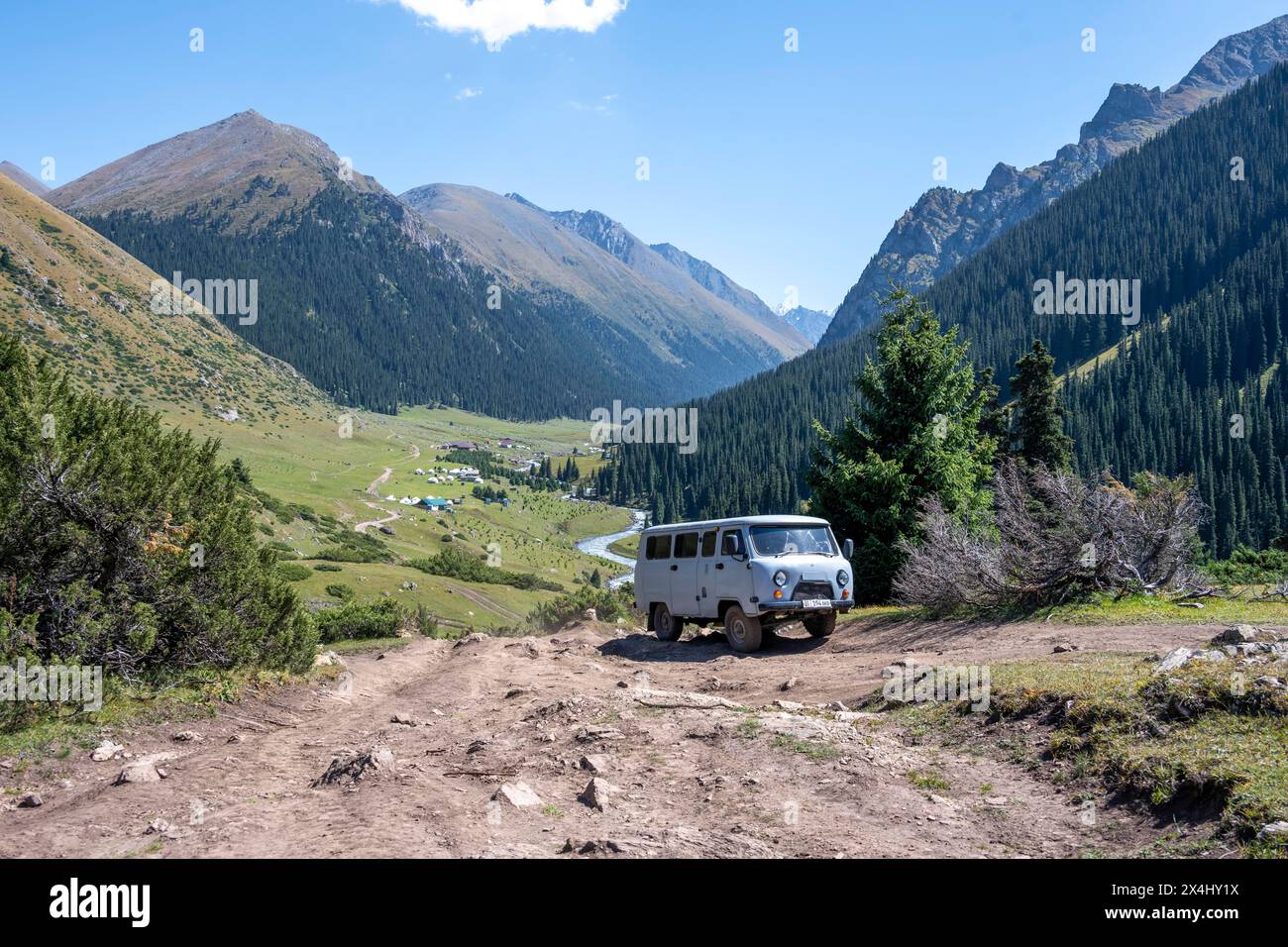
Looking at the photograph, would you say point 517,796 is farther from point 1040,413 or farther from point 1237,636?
point 1040,413

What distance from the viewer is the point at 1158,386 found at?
442ft

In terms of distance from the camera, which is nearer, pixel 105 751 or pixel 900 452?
pixel 105 751

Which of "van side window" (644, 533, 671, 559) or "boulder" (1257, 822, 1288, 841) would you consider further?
"van side window" (644, 533, 671, 559)

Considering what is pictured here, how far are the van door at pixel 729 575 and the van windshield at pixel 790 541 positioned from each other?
37 centimetres

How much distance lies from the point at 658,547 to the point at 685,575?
1.52 meters

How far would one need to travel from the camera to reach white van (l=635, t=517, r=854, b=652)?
650 inches

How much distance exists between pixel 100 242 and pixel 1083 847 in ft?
644

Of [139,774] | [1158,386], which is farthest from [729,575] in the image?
[1158,386]

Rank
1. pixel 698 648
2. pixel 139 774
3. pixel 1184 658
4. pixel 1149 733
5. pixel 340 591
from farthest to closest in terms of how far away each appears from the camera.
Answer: pixel 340 591 → pixel 698 648 → pixel 1184 658 → pixel 139 774 → pixel 1149 733

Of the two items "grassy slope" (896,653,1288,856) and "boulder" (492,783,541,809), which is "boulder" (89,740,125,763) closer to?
"boulder" (492,783,541,809)

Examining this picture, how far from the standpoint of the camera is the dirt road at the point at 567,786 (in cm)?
632

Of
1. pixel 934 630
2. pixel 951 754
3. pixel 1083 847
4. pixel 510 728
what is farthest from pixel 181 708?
pixel 934 630

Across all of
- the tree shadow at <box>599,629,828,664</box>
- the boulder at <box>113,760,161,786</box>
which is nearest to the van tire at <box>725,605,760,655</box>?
the tree shadow at <box>599,629,828,664</box>

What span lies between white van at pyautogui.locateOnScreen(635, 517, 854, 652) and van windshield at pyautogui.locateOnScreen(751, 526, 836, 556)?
0.02 meters
